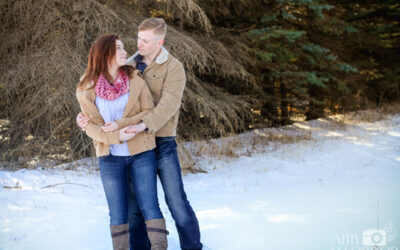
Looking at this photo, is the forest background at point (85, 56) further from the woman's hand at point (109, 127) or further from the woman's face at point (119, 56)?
the woman's hand at point (109, 127)

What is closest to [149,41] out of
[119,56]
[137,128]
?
[119,56]

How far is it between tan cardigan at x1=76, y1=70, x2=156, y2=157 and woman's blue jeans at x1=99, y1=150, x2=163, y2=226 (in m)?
0.07

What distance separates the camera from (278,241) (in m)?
3.46

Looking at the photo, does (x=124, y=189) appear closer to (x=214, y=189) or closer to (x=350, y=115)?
(x=214, y=189)

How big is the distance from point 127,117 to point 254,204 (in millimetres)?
2673

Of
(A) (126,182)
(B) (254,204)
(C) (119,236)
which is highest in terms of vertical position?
(A) (126,182)

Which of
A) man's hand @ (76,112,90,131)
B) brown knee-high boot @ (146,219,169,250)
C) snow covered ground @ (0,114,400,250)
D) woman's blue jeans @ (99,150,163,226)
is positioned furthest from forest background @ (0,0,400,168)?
brown knee-high boot @ (146,219,169,250)

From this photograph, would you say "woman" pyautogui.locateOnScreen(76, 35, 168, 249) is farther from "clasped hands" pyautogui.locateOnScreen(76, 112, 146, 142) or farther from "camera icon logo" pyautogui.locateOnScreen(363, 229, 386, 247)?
"camera icon logo" pyautogui.locateOnScreen(363, 229, 386, 247)

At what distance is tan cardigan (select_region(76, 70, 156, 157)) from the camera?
98.3 inches

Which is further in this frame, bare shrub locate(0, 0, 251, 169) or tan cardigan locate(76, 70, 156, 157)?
bare shrub locate(0, 0, 251, 169)

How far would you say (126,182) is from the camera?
2.60 meters

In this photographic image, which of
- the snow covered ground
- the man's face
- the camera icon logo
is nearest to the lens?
the man's face

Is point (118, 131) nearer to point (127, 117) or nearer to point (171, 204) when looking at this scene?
point (127, 117)

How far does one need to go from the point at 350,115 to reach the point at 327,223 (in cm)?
1040
